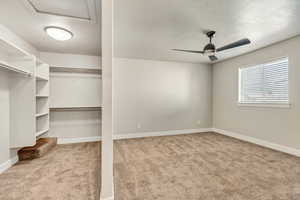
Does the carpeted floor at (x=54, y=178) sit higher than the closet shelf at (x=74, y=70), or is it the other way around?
the closet shelf at (x=74, y=70)

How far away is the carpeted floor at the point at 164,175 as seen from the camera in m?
1.79

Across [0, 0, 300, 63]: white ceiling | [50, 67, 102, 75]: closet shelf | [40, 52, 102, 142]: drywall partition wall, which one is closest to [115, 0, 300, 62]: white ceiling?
[0, 0, 300, 63]: white ceiling

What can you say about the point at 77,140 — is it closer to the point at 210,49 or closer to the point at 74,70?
the point at 74,70

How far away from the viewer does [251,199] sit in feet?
5.54

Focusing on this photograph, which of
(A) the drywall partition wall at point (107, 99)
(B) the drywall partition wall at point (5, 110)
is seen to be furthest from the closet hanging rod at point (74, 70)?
(A) the drywall partition wall at point (107, 99)

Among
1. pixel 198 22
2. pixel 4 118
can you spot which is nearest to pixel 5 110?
pixel 4 118

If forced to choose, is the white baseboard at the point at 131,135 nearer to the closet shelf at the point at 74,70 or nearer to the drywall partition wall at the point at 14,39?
the closet shelf at the point at 74,70

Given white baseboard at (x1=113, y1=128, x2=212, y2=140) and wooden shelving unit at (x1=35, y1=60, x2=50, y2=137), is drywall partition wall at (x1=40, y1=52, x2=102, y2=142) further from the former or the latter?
white baseboard at (x1=113, y1=128, x2=212, y2=140)

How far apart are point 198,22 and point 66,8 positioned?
199 centimetres

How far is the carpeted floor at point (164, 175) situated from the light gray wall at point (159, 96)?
3.87 feet

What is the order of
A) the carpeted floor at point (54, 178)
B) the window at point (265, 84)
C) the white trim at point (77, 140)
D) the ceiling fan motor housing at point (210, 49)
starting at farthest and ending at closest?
the white trim at point (77, 140) < the window at point (265, 84) < the ceiling fan motor housing at point (210, 49) < the carpeted floor at point (54, 178)

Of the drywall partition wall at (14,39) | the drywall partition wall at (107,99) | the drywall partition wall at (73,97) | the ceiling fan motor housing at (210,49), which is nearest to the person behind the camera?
the drywall partition wall at (107,99)

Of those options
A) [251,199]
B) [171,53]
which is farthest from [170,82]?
[251,199]

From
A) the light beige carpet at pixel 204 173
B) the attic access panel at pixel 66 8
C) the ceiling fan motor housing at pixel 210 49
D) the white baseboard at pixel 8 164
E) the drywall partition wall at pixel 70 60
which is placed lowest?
the light beige carpet at pixel 204 173
